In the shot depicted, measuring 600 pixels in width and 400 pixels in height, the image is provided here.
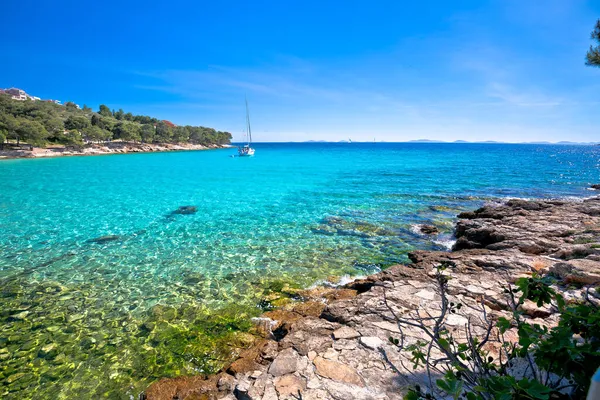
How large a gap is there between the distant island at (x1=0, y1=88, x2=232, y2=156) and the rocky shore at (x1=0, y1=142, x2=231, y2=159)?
21.3 inches

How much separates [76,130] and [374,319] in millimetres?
99926

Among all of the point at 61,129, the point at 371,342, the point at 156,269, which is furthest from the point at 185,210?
the point at 61,129

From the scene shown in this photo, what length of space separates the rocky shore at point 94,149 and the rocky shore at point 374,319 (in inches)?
3141

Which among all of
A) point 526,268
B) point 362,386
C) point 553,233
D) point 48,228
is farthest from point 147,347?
point 553,233

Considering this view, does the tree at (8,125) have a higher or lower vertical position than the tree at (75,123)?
lower

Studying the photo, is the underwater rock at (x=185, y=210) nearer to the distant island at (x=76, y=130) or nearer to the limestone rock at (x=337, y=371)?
the limestone rock at (x=337, y=371)

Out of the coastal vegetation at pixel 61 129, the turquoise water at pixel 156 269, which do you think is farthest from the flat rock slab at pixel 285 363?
the coastal vegetation at pixel 61 129

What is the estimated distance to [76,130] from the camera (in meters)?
79.2

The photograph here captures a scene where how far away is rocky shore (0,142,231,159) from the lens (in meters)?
61.4

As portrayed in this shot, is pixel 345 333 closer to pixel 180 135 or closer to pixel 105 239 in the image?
pixel 105 239

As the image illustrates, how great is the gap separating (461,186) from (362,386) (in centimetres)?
2938

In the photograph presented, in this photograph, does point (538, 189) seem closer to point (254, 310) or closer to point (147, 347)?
point (254, 310)

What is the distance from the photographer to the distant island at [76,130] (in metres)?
64.2

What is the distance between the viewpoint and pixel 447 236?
13562 millimetres
